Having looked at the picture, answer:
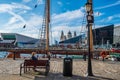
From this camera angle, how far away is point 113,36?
130125mm

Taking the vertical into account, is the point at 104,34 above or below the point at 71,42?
above

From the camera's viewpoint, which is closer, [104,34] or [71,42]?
[104,34]

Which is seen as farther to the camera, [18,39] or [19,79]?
[18,39]

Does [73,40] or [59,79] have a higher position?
[73,40]

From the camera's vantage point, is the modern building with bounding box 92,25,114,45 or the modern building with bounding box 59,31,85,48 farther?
the modern building with bounding box 92,25,114,45

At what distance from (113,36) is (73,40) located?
Result: 21.9 m

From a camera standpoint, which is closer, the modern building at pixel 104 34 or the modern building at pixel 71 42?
the modern building at pixel 71 42

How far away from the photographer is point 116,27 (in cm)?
13188

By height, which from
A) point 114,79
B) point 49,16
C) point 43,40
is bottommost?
point 114,79

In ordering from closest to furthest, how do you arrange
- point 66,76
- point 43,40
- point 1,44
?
1. point 66,76
2. point 43,40
3. point 1,44

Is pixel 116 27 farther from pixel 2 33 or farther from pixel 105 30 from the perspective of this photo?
pixel 2 33

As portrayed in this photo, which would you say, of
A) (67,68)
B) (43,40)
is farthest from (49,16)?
(67,68)

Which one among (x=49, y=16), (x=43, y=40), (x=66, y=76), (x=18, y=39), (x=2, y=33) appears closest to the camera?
(x=66, y=76)

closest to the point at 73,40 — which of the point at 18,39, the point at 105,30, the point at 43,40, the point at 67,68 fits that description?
the point at 105,30
